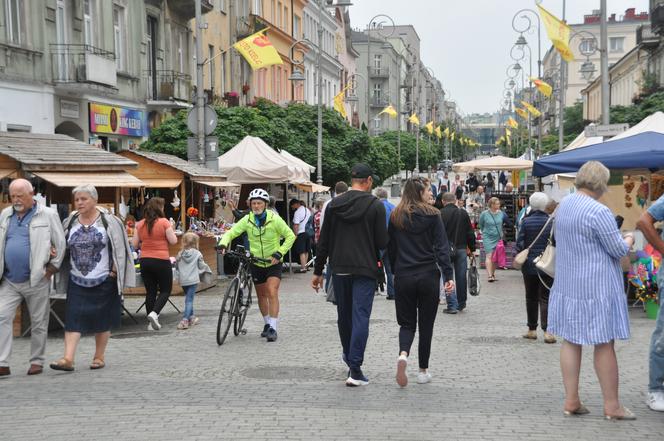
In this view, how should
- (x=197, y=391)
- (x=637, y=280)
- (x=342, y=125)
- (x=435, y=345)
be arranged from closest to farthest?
1. (x=197, y=391)
2. (x=435, y=345)
3. (x=637, y=280)
4. (x=342, y=125)

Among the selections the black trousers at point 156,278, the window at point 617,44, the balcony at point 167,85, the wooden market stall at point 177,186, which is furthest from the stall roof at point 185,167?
the window at point 617,44

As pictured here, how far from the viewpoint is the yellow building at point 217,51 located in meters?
37.1

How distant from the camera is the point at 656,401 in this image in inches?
278

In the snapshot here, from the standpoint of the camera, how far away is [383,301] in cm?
1538

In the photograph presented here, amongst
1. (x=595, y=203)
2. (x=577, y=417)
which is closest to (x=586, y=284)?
(x=595, y=203)

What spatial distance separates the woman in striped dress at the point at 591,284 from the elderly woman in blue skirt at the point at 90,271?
4.13m

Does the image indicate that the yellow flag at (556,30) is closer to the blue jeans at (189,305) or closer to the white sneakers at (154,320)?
the blue jeans at (189,305)

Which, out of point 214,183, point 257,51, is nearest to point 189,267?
point 214,183

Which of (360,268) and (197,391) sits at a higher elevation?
(360,268)

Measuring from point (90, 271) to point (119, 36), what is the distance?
20.7 metres

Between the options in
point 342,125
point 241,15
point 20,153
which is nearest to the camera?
point 20,153

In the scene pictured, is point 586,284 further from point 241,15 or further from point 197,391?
point 241,15

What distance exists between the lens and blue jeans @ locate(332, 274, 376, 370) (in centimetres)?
794

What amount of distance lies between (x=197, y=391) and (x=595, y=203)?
3.48 metres
